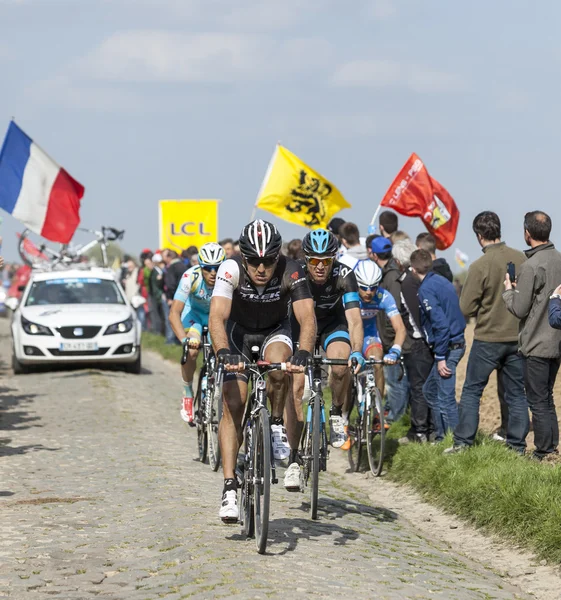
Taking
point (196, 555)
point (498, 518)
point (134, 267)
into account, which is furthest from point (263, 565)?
point (134, 267)

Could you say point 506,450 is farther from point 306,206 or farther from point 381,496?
point 306,206

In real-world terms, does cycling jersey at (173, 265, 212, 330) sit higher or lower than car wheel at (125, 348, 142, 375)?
higher

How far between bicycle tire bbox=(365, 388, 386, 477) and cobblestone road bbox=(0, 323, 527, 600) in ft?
1.31

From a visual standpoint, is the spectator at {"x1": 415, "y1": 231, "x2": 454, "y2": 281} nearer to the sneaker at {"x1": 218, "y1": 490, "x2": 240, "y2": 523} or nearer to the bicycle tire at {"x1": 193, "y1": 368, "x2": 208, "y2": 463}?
the bicycle tire at {"x1": 193, "y1": 368, "x2": 208, "y2": 463}

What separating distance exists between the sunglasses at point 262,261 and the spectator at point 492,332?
3.47 m

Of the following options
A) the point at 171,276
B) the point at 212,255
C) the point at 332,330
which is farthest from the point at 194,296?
the point at 171,276

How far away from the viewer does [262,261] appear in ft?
27.0

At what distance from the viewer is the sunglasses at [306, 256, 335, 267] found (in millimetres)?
10164

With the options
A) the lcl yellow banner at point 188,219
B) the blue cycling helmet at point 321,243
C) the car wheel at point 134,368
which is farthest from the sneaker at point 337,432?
the lcl yellow banner at point 188,219

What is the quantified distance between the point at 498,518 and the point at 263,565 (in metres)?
2.67

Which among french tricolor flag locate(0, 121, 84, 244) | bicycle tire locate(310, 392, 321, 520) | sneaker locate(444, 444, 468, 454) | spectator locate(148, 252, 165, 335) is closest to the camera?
bicycle tire locate(310, 392, 321, 520)

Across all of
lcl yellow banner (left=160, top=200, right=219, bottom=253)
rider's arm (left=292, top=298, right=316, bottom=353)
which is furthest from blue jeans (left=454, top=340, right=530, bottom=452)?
lcl yellow banner (left=160, top=200, right=219, bottom=253)

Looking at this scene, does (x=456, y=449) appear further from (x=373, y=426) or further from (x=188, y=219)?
(x=188, y=219)

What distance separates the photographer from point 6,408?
1723 cm
